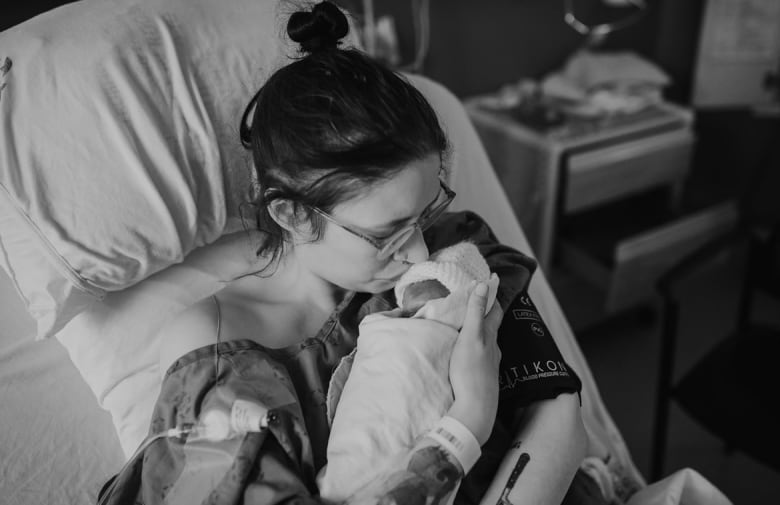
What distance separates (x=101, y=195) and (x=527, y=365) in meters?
0.71

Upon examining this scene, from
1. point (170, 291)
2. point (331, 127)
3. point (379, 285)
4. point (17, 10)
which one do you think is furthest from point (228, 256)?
point (17, 10)

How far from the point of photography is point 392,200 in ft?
2.75

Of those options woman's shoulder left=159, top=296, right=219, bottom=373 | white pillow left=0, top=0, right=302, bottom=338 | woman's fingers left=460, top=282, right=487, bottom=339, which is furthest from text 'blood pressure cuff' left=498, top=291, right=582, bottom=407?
white pillow left=0, top=0, right=302, bottom=338

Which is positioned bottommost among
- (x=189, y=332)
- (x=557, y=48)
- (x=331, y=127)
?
(x=557, y=48)

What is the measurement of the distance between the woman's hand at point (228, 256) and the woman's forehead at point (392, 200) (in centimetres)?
39

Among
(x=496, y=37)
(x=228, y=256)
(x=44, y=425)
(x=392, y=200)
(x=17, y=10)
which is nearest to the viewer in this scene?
(x=392, y=200)

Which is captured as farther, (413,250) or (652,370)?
(652,370)

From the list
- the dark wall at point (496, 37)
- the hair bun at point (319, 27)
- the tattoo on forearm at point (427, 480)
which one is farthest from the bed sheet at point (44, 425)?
the dark wall at point (496, 37)

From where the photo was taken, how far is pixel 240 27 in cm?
114

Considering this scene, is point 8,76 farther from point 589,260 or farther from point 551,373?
point 589,260

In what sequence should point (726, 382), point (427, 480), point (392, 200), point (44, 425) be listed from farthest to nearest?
point (726, 382) < point (44, 425) < point (392, 200) < point (427, 480)

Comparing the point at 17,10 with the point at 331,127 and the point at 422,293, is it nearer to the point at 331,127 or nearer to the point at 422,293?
the point at 331,127

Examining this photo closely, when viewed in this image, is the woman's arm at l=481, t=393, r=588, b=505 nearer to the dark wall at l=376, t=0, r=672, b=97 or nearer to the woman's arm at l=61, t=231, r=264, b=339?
the woman's arm at l=61, t=231, r=264, b=339

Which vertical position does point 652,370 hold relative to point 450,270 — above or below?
below
